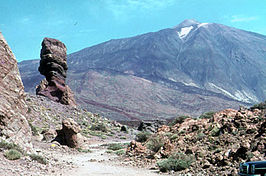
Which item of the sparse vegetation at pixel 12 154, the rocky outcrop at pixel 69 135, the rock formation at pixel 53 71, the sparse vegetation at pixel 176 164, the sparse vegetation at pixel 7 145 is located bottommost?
the sparse vegetation at pixel 176 164

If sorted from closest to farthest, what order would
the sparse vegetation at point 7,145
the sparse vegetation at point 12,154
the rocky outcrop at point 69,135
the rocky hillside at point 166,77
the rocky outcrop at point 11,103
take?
1. the sparse vegetation at point 12,154
2. the sparse vegetation at point 7,145
3. the rocky outcrop at point 11,103
4. the rocky outcrop at point 69,135
5. the rocky hillside at point 166,77

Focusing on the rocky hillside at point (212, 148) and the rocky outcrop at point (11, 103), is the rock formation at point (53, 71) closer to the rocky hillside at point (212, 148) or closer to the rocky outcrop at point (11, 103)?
the rocky hillside at point (212, 148)

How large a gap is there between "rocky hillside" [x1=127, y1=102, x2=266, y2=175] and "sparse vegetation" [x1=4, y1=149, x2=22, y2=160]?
4912mm

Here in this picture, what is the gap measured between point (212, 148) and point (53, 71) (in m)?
29.9

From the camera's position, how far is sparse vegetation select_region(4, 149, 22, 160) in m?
7.31

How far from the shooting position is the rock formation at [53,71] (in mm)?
36531

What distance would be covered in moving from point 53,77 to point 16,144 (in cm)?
2928

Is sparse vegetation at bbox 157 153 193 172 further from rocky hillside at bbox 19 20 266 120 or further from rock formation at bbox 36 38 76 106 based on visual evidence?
rocky hillside at bbox 19 20 266 120

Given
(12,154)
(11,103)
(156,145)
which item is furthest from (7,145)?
(156,145)

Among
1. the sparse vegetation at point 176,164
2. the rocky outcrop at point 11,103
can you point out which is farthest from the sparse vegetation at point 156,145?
the rocky outcrop at point 11,103

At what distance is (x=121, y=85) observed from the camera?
108m

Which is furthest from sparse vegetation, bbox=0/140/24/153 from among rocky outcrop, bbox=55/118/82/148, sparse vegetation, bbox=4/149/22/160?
rocky outcrop, bbox=55/118/82/148

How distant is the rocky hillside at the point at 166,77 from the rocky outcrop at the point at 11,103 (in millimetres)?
58153

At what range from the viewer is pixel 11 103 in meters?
8.77
